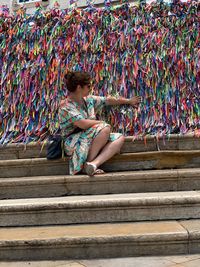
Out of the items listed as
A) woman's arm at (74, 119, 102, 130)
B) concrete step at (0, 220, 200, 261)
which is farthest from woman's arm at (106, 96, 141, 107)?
concrete step at (0, 220, 200, 261)

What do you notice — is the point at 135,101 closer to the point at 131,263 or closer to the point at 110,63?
the point at 110,63

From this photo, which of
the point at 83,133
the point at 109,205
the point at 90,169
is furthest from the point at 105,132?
the point at 109,205

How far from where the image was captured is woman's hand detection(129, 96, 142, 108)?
4.39 m

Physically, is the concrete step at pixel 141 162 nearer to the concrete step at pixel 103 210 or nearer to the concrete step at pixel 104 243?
the concrete step at pixel 103 210

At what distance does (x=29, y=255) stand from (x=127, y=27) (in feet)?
9.29

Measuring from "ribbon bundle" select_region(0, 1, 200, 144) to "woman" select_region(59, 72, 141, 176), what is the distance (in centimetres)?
50

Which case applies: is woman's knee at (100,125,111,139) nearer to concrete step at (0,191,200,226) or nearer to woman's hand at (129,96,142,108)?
woman's hand at (129,96,142,108)

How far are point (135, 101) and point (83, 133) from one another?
2.56 feet

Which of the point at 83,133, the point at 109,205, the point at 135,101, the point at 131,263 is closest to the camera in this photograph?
the point at 131,263

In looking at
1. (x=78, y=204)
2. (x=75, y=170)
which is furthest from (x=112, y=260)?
(x=75, y=170)

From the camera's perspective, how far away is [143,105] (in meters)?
4.50

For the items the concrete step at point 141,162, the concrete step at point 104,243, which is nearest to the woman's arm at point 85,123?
the concrete step at point 141,162

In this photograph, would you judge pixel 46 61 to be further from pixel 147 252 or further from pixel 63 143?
pixel 147 252

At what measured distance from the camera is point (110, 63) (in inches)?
180
